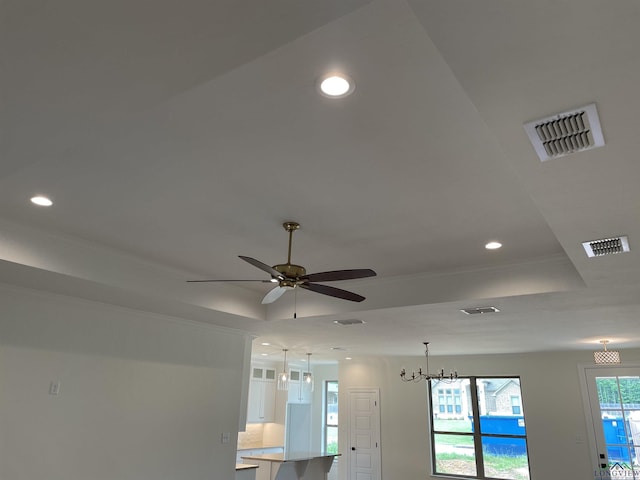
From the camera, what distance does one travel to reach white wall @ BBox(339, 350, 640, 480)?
26.0ft

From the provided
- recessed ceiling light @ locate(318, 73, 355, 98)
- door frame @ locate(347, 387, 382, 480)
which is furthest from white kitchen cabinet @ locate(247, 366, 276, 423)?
recessed ceiling light @ locate(318, 73, 355, 98)

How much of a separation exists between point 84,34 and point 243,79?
2.33 feet

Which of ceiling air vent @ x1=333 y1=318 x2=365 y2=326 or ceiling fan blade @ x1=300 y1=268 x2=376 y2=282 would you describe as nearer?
ceiling fan blade @ x1=300 y1=268 x2=376 y2=282

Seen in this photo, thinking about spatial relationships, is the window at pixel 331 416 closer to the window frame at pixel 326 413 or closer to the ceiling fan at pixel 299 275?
the window frame at pixel 326 413

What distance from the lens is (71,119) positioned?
1.71 m

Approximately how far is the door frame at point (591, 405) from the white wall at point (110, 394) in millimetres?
5866

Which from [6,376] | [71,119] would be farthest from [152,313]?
[71,119]

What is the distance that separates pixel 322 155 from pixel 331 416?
9784 mm

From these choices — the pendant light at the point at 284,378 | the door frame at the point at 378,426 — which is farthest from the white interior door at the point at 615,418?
the pendant light at the point at 284,378

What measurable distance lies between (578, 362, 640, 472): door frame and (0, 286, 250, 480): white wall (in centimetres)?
587

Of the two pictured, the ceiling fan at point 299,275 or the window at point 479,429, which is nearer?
the ceiling fan at point 299,275

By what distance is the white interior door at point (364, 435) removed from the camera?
9492 millimetres

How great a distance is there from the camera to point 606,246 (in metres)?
2.98

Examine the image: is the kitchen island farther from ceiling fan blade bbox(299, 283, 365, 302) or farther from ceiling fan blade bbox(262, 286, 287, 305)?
ceiling fan blade bbox(299, 283, 365, 302)
